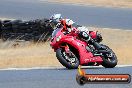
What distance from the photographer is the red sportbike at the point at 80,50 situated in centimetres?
1127

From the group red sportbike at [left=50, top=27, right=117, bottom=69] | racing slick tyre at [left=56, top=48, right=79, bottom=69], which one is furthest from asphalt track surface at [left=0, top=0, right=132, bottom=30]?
racing slick tyre at [left=56, top=48, right=79, bottom=69]

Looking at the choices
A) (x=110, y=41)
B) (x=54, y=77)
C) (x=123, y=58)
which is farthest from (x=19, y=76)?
(x=110, y=41)

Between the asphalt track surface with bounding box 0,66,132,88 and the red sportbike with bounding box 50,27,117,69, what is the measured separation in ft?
1.81

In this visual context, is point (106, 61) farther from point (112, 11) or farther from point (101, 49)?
point (112, 11)

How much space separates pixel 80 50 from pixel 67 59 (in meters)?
0.44

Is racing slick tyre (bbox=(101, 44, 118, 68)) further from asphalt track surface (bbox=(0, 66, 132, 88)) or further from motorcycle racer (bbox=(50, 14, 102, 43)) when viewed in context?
motorcycle racer (bbox=(50, 14, 102, 43))

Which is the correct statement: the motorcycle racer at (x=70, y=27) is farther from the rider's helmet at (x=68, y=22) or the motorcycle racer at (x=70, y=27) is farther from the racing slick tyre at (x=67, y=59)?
the racing slick tyre at (x=67, y=59)

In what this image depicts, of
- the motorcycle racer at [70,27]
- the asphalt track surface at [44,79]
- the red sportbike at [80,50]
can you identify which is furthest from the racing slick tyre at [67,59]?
the motorcycle racer at [70,27]

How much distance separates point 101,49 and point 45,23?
25.9ft

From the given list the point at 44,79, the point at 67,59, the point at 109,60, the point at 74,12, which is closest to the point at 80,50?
the point at 67,59

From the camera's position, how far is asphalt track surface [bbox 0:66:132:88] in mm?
8341

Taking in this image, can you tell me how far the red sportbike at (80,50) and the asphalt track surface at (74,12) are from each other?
12.0 metres

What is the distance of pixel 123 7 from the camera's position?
28062 millimetres

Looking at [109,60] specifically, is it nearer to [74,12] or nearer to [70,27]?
[70,27]
